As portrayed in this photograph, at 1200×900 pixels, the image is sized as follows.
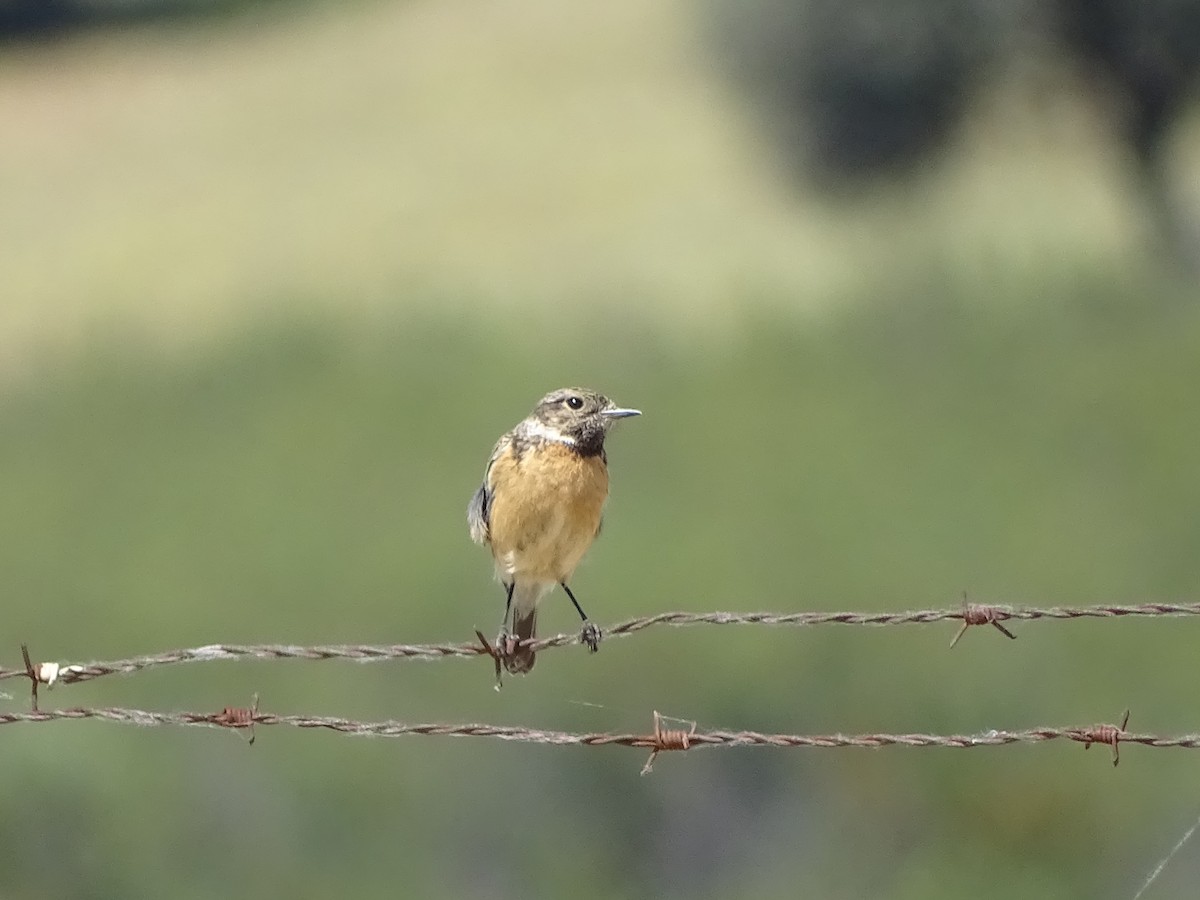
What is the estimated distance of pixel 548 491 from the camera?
7773 mm

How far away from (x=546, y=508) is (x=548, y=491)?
6cm

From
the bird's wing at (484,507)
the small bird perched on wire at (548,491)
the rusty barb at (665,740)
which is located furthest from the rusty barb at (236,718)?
the bird's wing at (484,507)

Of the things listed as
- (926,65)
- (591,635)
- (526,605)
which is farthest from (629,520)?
(591,635)

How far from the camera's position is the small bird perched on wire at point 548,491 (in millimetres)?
7793

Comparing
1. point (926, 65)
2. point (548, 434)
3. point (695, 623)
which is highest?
point (926, 65)

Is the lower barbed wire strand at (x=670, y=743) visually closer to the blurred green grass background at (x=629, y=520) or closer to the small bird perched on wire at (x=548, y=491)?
the blurred green grass background at (x=629, y=520)

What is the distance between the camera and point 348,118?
174ft

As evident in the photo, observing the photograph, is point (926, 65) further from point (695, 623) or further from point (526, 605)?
point (695, 623)

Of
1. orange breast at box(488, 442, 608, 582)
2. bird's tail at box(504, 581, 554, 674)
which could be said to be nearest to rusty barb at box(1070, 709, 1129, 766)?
bird's tail at box(504, 581, 554, 674)

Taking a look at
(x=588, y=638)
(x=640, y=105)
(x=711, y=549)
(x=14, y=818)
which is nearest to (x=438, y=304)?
(x=711, y=549)

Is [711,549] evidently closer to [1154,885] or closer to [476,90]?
[1154,885]

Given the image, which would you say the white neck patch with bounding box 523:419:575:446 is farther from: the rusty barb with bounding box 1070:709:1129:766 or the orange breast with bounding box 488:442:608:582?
the rusty barb with bounding box 1070:709:1129:766

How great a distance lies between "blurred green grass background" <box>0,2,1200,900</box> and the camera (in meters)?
15.4

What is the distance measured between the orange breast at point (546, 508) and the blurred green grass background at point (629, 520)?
109cm
